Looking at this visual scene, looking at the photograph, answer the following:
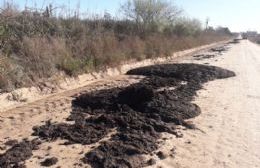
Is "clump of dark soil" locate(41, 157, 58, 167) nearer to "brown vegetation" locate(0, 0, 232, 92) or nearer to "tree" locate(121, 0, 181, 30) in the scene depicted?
"brown vegetation" locate(0, 0, 232, 92)

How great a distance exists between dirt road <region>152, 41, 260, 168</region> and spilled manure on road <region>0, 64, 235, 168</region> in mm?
370

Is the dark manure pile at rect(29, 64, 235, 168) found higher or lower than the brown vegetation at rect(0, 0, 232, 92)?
lower

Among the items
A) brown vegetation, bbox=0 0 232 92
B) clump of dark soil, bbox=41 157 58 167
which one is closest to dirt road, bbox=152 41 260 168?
clump of dark soil, bbox=41 157 58 167

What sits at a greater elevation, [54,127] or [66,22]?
[66,22]

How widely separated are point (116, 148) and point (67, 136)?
1.09 meters

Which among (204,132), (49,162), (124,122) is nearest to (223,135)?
(204,132)

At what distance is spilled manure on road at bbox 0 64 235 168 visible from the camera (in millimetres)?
6730

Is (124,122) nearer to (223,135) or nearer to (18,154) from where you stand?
(223,135)

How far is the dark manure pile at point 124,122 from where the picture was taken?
22.1 feet

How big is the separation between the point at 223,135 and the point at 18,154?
3926mm

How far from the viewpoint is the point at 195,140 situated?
7.86 m

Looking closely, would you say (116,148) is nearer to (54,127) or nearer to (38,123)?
(54,127)

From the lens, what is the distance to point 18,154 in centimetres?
652

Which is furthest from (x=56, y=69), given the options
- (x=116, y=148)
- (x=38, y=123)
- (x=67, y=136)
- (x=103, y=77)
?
(x=116, y=148)
